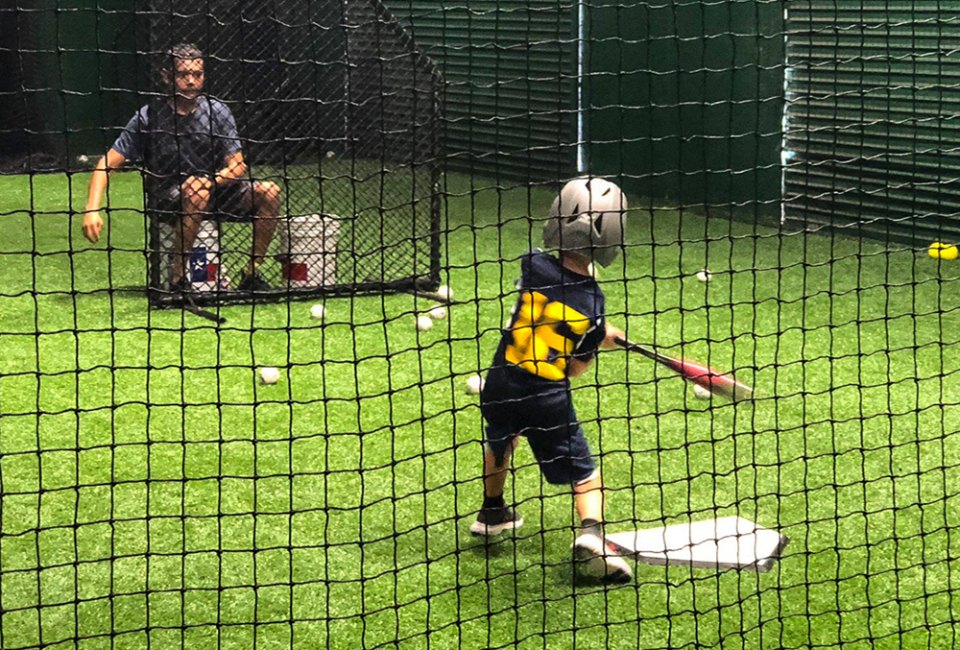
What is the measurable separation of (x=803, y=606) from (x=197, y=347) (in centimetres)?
327

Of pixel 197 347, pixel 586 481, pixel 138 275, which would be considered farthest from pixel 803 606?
pixel 138 275

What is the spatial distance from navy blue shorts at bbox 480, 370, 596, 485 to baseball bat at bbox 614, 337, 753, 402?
294mm

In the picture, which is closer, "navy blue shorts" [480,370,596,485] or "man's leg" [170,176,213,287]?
"navy blue shorts" [480,370,596,485]

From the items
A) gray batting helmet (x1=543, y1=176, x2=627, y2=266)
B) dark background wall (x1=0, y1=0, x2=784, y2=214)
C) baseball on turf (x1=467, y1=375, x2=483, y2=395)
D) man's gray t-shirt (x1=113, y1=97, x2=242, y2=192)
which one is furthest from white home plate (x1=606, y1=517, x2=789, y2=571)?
dark background wall (x1=0, y1=0, x2=784, y2=214)

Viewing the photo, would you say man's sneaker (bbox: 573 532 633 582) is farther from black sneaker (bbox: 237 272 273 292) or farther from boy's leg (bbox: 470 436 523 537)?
black sneaker (bbox: 237 272 273 292)

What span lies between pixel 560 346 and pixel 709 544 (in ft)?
2.40

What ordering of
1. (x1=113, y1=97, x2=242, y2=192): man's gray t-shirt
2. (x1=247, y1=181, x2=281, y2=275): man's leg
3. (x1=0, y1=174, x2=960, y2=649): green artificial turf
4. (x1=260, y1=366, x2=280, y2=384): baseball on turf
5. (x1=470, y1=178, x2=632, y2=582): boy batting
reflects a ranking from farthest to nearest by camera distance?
(x1=247, y1=181, x2=281, y2=275): man's leg < (x1=113, y1=97, x2=242, y2=192): man's gray t-shirt < (x1=260, y1=366, x2=280, y2=384): baseball on turf < (x1=470, y1=178, x2=632, y2=582): boy batting < (x1=0, y1=174, x2=960, y2=649): green artificial turf

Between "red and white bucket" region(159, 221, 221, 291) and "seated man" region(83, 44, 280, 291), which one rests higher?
"seated man" region(83, 44, 280, 291)

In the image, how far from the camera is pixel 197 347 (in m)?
6.12

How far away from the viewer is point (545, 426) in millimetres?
3979

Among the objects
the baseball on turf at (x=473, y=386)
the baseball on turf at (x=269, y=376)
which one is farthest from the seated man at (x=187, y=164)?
the baseball on turf at (x=473, y=386)

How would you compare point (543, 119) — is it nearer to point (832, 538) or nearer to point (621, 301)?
point (621, 301)

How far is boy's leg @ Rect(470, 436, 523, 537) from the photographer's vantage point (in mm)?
4098

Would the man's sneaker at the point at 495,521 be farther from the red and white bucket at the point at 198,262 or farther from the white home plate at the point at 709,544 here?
the red and white bucket at the point at 198,262
